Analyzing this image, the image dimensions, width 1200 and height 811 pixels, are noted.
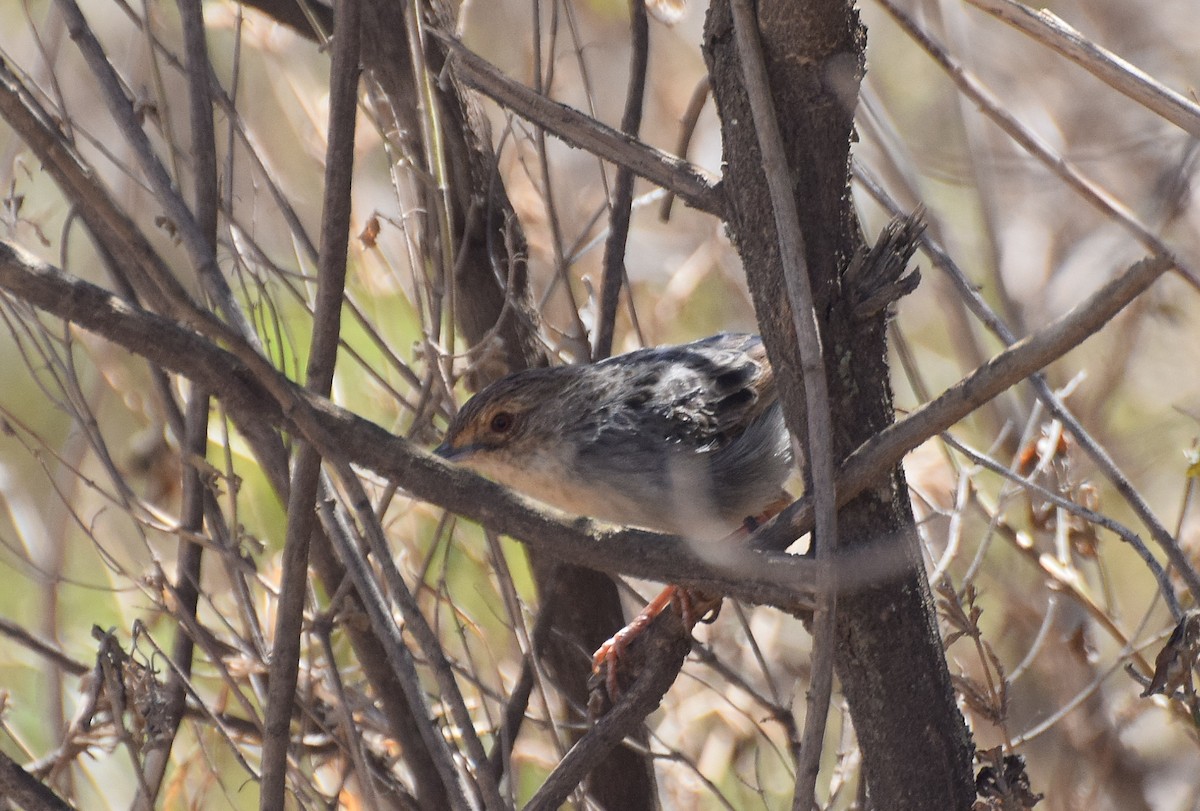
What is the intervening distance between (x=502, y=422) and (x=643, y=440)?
0.45 meters

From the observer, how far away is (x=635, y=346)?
5.21 metres

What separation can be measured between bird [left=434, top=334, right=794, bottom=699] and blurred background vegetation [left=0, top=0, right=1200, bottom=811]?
0.27 m

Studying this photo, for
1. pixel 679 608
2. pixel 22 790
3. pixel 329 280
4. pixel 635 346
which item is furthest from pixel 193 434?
pixel 635 346

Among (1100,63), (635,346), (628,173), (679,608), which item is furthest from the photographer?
(635,346)

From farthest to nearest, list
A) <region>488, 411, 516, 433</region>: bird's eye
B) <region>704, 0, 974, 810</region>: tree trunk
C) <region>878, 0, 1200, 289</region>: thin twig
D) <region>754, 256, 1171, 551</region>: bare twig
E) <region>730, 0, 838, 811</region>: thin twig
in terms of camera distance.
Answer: <region>488, 411, 516, 433</region>: bird's eye < <region>878, 0, 1200, 289</region>: thin twig < <region>704, 0, 974, 810</region>: tree trunk < <region>730, 0, 838, 811</region>: thin twig < <region>754, 256, 1171, 551</region>: bare twig

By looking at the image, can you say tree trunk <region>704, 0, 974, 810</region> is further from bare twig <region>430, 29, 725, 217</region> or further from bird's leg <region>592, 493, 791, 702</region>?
bird's leg <region>592, 493, 791, 702</region>

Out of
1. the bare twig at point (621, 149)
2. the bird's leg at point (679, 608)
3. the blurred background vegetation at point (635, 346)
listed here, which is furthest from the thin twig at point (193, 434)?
the bird's leg at point (679, 608)

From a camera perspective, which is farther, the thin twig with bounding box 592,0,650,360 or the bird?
the bird

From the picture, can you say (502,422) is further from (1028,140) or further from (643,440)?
(1028,140)

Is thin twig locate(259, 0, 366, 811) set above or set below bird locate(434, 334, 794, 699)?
below

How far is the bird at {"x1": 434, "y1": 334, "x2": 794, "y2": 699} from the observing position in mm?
3613

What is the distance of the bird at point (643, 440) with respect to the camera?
3613 mm

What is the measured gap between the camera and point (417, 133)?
3.62 meters

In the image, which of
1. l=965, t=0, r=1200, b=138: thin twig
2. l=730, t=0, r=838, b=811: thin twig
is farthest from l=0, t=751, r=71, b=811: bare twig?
l=965, t=0, r=1200, b=138: thin twig
